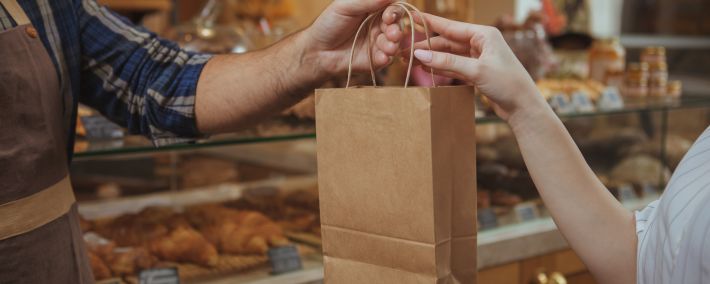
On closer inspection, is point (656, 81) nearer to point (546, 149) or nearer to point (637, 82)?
point (637, 82)

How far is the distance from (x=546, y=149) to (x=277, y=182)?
5.58ft

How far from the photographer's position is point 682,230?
1.03m

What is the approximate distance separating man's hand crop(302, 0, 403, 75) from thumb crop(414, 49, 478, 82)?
102 mm

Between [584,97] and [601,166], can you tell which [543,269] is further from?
[601,166]

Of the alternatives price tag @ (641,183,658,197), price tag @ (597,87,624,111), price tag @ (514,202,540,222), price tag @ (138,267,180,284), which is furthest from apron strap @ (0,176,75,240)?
price tag @ (641,183,658,197)

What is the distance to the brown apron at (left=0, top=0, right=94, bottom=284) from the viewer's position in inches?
45.9

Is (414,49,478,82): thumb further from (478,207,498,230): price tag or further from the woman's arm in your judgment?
(478,207,498,230): price tag

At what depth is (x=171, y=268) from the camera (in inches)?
66.6

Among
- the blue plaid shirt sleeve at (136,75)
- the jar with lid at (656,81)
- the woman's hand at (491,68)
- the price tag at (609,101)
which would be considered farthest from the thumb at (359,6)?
the jar with lid at (656,81)

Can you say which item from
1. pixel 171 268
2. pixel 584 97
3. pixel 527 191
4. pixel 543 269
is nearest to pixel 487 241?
pixel 543 269

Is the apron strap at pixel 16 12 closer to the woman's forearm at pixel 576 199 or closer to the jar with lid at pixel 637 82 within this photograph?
the woman's forearm at pixel 576 199

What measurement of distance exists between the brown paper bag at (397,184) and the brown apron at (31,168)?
19.5 inches

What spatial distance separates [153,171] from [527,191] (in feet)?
4.48


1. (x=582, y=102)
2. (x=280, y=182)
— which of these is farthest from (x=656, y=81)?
(x=280, y=182)
